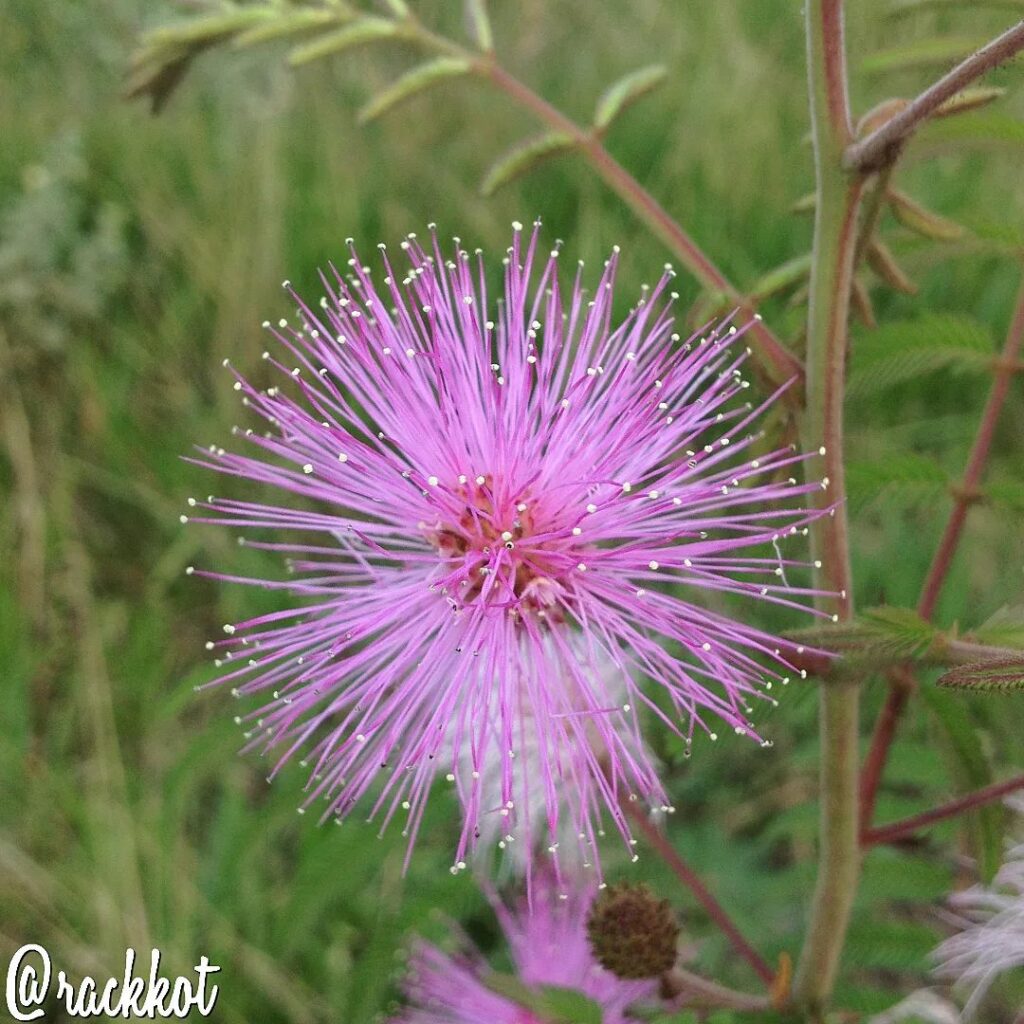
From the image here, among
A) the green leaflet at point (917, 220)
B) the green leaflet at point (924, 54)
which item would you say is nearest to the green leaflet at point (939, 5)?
the green leaflet at point (924, 54)

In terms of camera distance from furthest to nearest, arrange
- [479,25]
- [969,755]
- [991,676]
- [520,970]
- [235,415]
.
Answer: [235,415] < [520,970] < [479,25] < [969,755] < [991,676]

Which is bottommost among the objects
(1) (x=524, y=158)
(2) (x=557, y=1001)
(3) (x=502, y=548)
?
(2) (x=557, y=1001)

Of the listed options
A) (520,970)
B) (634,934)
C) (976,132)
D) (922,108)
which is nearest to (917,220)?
(976,132)

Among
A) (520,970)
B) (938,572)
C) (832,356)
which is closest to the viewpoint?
(832,356)

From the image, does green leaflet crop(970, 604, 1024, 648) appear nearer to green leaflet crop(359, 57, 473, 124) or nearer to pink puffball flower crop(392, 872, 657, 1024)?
pink puffball flower crop(392, 872, 657, 1024)

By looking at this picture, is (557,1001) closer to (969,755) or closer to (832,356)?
(969,755)

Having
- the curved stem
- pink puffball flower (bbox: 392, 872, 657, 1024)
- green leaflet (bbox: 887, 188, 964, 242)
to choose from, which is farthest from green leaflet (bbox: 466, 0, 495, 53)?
pink puffball flower (bbox: 392, 872, 657, 1024)

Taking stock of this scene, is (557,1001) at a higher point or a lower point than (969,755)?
lower
